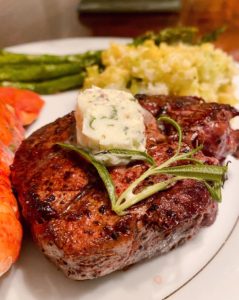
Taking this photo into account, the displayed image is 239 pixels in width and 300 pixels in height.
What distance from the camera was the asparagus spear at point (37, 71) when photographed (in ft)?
15.6

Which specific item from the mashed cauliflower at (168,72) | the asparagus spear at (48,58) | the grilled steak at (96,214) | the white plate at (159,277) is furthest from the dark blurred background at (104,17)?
the white plate at (159,277)

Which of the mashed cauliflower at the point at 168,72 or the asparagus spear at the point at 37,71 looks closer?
the mashed cauliflower at the point at 168,72

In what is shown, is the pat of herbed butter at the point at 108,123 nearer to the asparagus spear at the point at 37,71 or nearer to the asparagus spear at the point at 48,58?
the asparagus spear at the point at 37,71

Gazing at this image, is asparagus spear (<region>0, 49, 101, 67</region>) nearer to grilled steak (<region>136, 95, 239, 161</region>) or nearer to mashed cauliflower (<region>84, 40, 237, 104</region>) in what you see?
mashed cauliflower (<region>84, 40, 237, 104</region>)

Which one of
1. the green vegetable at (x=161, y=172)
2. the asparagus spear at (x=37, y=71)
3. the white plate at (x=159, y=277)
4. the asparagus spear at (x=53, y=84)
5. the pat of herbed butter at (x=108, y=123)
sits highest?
the pat of herbed butter at (x=108, y=123)

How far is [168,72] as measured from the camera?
4.39m

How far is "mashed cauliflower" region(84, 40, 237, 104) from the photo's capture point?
14.4 feet

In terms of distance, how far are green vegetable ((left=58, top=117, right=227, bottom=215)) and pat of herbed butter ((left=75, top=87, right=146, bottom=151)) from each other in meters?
0.07

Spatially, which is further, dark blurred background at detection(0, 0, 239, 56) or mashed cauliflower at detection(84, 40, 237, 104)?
dark blurred background at detection(0, 0, 239, 56)

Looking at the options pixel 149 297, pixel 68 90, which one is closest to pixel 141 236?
pixel 149 297

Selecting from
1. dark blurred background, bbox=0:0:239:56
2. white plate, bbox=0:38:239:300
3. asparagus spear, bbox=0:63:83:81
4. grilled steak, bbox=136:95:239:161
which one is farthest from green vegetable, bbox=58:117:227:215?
dark blurred background, bbox=0:0:239:56

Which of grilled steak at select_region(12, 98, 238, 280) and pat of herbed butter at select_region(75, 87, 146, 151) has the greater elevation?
pat of herbed butter at select_region(75, 87, 146, 151)

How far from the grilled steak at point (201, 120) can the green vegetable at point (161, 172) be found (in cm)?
31

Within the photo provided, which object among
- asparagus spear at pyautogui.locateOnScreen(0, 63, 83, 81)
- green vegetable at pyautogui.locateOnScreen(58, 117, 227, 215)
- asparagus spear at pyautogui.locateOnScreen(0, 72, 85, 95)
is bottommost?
asparagus spear at pyautogui.locateOnScreen(0, 72, 85, 95)
